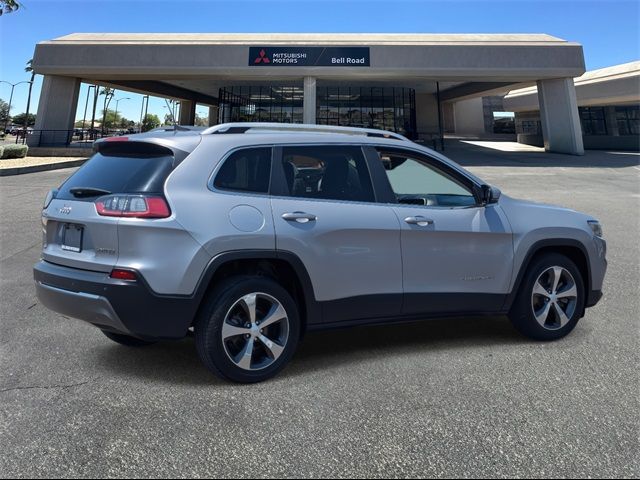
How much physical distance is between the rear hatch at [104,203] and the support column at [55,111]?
29.0 metres

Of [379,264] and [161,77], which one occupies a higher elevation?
[161,77]

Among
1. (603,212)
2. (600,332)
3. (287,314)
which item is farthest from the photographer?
(603,212)

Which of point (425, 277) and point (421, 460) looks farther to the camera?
point (425, 277)

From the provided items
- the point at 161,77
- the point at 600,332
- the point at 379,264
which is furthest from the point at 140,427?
the point at 161,77

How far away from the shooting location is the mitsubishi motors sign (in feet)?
85.8

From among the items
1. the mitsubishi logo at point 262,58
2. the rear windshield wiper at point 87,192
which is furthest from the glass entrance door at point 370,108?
the rear windshield wiper at point 87,192

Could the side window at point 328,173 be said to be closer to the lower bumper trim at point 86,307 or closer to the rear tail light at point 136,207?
the rear tail light at point 136,207

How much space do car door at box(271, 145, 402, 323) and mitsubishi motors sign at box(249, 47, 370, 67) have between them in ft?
80.8

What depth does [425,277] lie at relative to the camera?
11.8 feet

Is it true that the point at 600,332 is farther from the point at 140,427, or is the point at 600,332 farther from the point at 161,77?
the point at 161,77

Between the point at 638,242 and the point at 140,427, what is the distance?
8.60 m

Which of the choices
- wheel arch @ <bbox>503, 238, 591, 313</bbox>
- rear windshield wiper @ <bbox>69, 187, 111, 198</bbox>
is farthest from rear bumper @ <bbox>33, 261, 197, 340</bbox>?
wheel arch @ <bbox>503, 238, 591, 313</bbox>

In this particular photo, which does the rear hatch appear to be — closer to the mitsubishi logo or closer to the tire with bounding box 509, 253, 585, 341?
the tire with bounding box 509, 253, 585, 341

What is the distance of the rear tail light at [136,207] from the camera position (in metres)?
2.86
